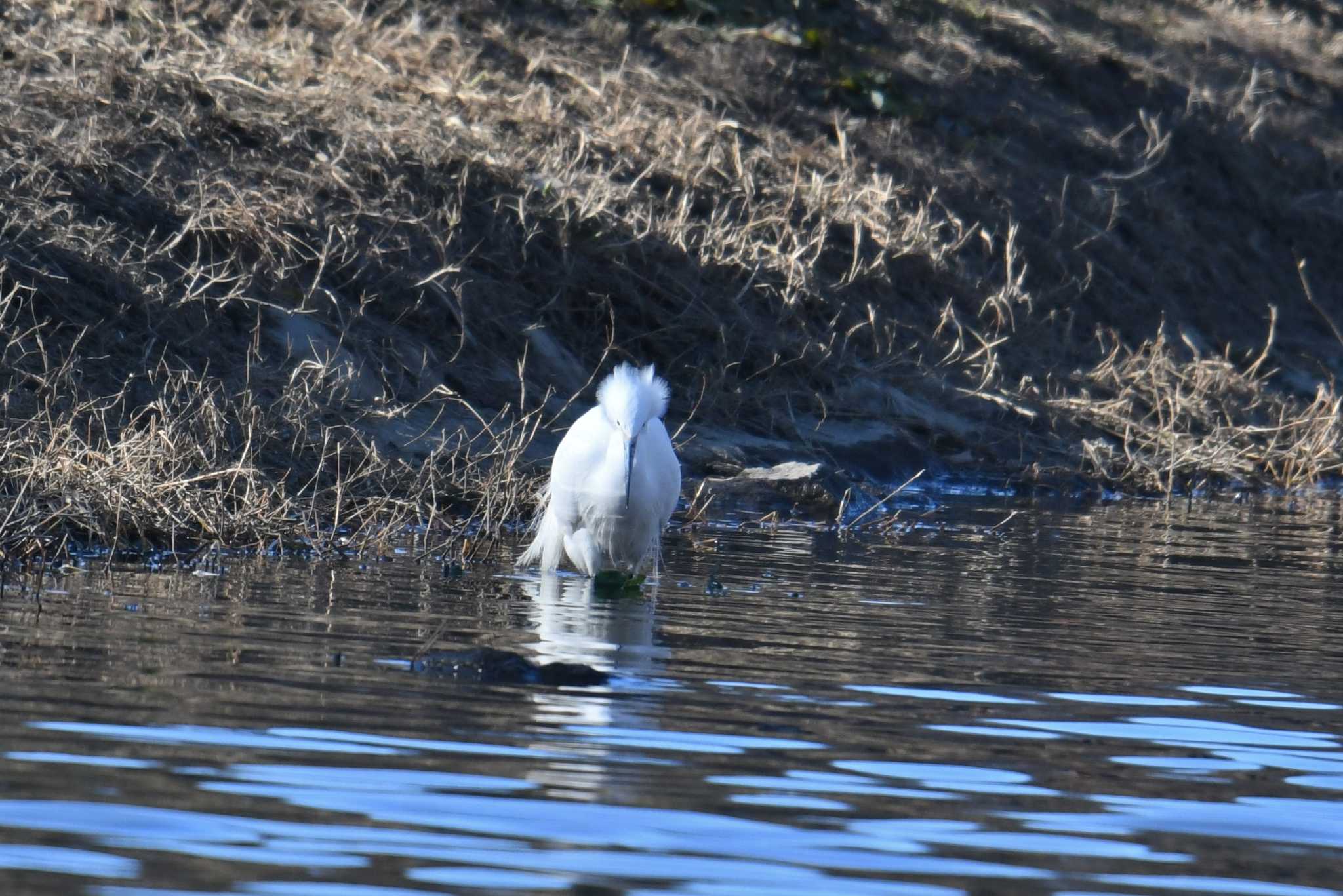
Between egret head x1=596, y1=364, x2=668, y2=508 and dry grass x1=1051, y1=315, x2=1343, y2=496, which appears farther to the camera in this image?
dry grass x1=1051, y1=315, x2=1343, y2=496

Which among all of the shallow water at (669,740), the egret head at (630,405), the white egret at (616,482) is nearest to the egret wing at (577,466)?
the white egret at (616,482)

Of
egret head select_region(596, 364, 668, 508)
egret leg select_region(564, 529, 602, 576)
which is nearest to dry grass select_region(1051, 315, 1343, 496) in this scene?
egret leg select_region(564, 529, 602, 576)

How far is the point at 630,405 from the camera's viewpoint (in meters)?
8.20

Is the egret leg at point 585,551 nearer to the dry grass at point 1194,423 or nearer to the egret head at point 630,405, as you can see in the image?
the egret head at point 630,405

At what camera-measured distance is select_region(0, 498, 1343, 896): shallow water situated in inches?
152

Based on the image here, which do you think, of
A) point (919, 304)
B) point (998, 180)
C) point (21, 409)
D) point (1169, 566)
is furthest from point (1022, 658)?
point (998, 180)

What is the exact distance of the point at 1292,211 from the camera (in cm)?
2192

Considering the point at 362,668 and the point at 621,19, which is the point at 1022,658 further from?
the point at 621,19

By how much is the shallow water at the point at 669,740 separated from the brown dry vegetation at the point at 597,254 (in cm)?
181

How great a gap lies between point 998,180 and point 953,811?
1511 centimetres

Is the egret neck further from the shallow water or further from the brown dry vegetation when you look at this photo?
the brown dry vegetation

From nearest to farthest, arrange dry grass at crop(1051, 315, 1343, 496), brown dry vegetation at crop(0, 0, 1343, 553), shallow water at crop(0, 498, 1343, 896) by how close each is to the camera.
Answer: shallow water at crop(0, 498, 1343, 896)
brown dry vegetation at crop(0, 0, 1343, 553)
dry grass at crop(1051, 315, 1343, 496)

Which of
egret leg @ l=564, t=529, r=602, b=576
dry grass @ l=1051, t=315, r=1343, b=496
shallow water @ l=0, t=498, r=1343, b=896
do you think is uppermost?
dry grass @ l=1051, t=315, r=1343, b=496

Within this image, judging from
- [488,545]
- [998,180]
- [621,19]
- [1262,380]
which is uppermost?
[621,19]
